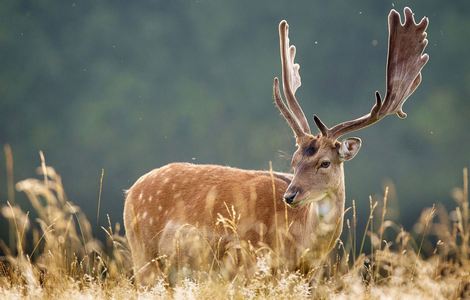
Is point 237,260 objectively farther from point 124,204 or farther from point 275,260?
point 124,204

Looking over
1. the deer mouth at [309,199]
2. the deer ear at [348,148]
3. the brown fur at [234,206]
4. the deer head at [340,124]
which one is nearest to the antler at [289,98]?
the deer head at [340,124]

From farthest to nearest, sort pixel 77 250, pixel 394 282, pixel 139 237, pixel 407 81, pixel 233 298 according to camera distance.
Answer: pixel 139 237, pixel 407 81, pixel 77 250, pixel 394 282, pixel 233 298

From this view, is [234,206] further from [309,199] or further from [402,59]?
[402,59]

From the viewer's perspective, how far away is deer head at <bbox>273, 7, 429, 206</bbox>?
4668 millimetres

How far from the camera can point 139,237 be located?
18.9 ft

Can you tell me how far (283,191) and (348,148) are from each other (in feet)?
2.07

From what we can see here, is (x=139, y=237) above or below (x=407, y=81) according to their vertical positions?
below

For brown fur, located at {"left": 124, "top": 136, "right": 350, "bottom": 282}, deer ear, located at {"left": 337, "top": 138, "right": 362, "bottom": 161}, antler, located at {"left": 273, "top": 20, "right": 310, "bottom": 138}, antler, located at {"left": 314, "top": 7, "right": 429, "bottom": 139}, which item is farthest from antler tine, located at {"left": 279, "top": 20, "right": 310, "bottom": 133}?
antler, located at {"left": 314, "top": 7, "right": 429, "bottom": 139}

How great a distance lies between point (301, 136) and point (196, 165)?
1.20 meters

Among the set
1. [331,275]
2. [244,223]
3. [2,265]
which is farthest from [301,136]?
[2,265]

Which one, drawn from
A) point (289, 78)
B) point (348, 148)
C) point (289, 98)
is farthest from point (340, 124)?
point (289, 78)

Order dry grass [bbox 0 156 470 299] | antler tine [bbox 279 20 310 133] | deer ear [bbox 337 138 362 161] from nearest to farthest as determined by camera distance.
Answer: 1. dry grass [bbox 0 156 470 299]
2. deer ear [bbox 337 138 362 161]
3. antler tine [bbox 279 20 310 133]

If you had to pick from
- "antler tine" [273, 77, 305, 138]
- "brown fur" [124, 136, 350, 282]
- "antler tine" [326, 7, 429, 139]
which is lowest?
"brown fur" [124, 136, 350, 282]

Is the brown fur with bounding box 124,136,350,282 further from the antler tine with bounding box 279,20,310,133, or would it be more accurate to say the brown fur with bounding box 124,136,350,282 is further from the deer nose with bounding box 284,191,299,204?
the antler tine with bounding box 279,20,310,133
